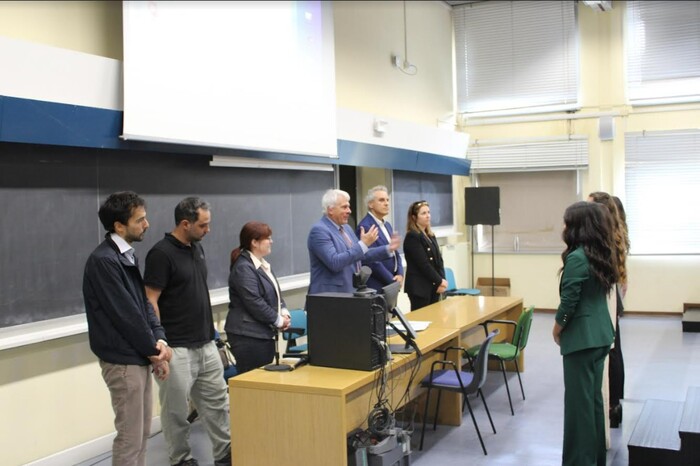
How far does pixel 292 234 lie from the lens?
635 centimetres

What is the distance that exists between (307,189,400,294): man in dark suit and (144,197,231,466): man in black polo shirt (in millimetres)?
812

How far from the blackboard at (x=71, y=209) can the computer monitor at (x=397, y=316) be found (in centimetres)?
189

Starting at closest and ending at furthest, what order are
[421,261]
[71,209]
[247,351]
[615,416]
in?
[247,351]
[71,209]
[615,416]
[421,261]

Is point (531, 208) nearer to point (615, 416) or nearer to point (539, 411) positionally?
point (539, 411)

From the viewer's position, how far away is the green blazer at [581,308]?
340 centimetres

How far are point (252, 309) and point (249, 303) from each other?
0.04 meters

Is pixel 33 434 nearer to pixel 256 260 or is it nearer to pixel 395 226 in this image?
pixel 256 260

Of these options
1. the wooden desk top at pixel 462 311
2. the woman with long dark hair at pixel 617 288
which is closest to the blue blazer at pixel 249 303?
the wooden desk top at pixel 462 311

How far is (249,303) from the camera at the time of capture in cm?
395

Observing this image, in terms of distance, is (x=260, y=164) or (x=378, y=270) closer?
(x=378, y=270)

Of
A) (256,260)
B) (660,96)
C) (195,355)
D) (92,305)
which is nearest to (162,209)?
(256,260)

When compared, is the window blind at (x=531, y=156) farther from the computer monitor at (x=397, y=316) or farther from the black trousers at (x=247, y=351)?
the black trousers at (x=247, y=351)

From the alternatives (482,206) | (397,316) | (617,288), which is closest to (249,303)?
(397,316)

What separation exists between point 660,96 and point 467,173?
109 inches
